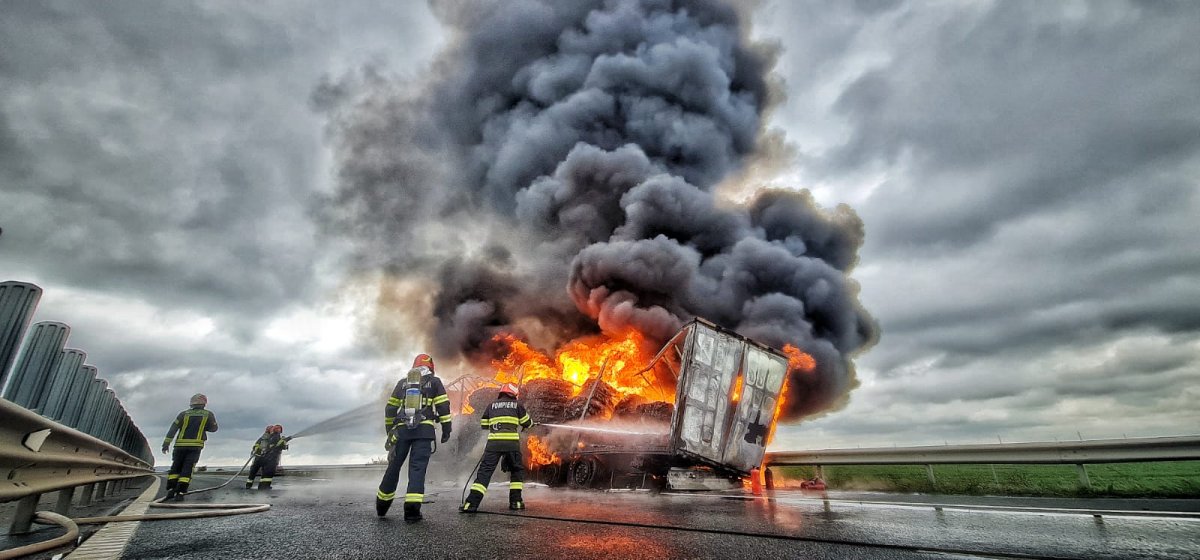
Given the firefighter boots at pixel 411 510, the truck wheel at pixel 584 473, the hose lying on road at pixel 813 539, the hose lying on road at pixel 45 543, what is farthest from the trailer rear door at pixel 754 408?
the hose lying on road at pixel 45 543

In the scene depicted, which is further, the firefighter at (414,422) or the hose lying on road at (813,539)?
the firefighter at (414,422)

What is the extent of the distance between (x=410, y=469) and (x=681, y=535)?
3072 mm

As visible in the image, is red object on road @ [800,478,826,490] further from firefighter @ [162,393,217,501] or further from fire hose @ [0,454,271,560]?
firefighter @ [162,393,217,501]

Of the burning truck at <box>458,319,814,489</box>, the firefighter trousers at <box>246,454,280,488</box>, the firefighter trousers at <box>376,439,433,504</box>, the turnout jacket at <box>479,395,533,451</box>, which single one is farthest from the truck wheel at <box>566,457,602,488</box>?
the firefighter trousers at <box>246,454,280,488</box>

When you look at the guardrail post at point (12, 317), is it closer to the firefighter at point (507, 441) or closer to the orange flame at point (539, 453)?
the firefighter at point (507, 441)

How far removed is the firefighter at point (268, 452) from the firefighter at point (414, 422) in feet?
22.9

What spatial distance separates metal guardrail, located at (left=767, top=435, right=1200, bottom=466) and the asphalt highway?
99cm

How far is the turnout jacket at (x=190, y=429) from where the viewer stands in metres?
8.55

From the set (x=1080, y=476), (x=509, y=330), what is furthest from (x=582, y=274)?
(x=1080, y=476)

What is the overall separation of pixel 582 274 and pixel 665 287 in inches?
133

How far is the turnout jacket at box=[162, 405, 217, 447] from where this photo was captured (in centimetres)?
855

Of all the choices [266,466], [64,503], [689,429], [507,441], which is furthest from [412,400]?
[266,466]

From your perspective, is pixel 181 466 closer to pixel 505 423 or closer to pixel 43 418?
pixel 505 423

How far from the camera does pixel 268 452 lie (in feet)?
36.6
